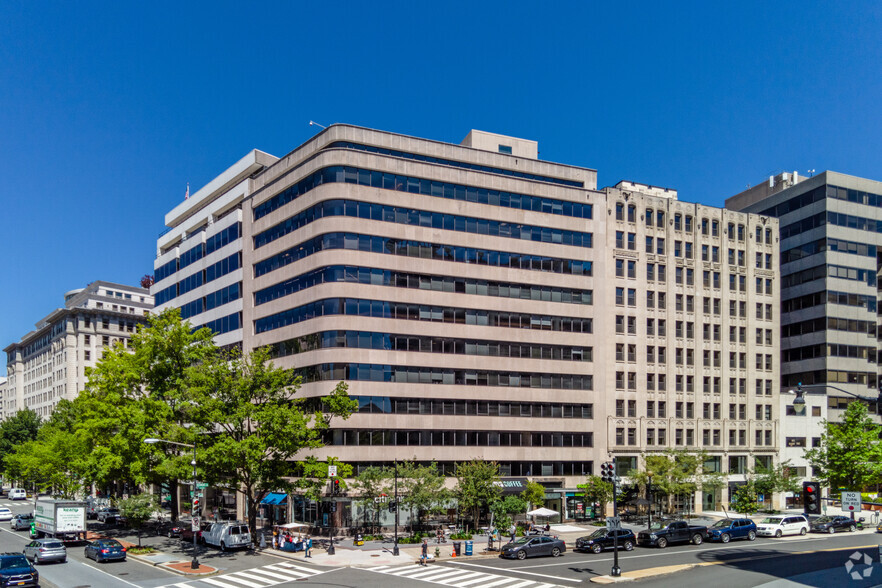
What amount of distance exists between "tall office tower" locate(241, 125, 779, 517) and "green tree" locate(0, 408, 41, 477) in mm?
68826

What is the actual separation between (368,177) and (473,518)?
31694 mm

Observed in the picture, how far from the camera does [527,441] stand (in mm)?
62844

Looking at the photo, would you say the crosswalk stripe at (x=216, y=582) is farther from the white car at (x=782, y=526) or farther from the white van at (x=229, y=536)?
the white car at (x=782, y=526)

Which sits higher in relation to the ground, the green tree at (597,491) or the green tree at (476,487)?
the green tree at (476,487)

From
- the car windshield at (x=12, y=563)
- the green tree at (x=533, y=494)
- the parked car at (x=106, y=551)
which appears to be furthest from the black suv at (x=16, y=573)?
the green tree at (x=533, y=494)

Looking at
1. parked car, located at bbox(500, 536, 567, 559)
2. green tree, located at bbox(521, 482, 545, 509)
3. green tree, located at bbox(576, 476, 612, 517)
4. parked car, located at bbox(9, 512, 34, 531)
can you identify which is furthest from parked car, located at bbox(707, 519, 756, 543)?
parked car, located at bbox(9, 512, 34, 531)

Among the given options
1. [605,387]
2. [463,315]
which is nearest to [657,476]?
[605,387]

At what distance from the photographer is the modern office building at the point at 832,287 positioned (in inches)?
3078

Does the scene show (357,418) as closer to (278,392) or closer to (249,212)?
(278,392)

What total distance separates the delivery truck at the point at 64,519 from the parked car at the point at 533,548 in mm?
32757

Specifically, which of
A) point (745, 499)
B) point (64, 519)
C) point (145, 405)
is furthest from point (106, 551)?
point (745, 499)

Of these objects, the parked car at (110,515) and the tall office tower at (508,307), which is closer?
the tall office tower at (508,307)

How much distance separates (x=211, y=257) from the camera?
7694cm

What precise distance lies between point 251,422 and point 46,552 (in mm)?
14838
